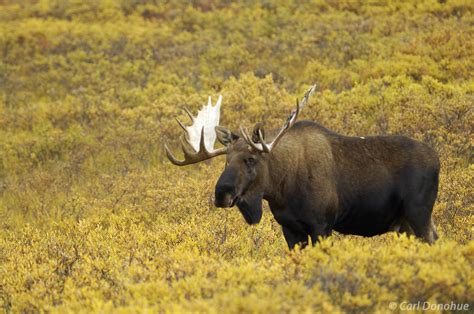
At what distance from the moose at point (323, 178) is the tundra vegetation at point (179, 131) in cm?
38

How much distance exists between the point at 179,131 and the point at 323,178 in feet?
25.4

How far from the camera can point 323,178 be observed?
6297 mm

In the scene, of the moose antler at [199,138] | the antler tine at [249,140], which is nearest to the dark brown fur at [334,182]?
the antler tine at [249,140]

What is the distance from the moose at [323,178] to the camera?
6090 mm

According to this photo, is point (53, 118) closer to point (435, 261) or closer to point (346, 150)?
point (346, 150)

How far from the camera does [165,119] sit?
14.4 meters

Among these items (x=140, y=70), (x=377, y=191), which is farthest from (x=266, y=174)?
(x=140, y=70)

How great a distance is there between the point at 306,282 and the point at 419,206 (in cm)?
183

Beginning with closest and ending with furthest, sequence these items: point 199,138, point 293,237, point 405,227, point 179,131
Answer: point 293,237
point 405,227
point 199,138
point 179,131

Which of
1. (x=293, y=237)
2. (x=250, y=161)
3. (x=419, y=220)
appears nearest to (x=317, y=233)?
(x=293, y=237)

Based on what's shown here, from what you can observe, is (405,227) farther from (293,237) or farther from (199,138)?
(199,138)

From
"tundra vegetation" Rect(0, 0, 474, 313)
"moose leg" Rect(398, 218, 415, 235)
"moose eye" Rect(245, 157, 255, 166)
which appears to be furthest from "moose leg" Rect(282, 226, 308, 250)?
"moose leg" Rect(398, 218, 415, 235)

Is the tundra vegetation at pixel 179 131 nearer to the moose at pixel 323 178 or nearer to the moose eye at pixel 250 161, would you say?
the moose at pixel 323 178

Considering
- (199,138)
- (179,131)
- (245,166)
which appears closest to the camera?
(245,166)
